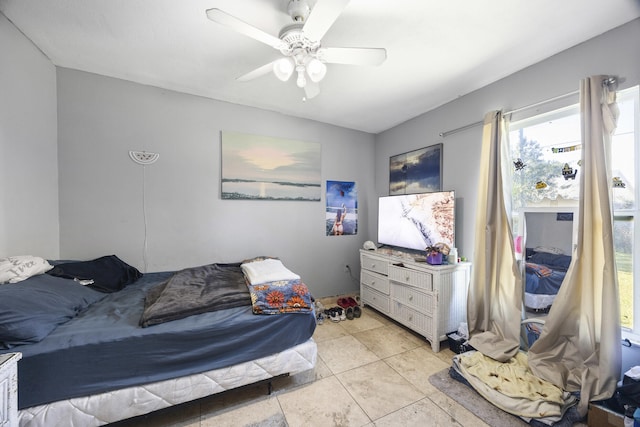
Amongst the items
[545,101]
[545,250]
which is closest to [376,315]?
[545,250]

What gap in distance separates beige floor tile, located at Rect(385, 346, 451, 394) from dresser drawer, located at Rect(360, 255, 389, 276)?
2.77ft

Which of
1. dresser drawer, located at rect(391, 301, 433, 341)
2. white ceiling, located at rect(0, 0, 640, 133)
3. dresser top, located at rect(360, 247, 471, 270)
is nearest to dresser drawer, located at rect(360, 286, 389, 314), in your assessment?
dresser drawer, located at rect(391, 301, 433, 341)

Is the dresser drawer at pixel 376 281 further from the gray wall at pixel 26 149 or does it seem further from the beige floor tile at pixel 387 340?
the gray wall at pixel 26 149

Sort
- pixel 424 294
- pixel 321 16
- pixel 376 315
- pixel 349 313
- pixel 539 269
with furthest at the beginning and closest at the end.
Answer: pixel 376 315
pixel 349 313
pixel 424 294
pixel 539 269
pixel 321 16

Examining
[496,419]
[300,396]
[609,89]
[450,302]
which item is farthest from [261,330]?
[609,89]

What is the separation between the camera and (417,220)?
107 inches

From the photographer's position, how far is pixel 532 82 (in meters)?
1.95

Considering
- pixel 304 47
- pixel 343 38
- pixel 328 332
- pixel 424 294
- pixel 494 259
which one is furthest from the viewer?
pixel 328 332

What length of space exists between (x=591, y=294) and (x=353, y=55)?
83.6 inches

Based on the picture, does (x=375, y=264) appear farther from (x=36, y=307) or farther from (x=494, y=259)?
(x=36, y=307)

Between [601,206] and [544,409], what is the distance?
50.4 inches

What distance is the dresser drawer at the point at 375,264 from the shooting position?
2.80m

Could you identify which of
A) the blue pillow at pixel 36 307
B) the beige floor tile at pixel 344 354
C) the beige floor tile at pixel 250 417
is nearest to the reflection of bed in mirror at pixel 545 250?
the beige floor tile at pixel 344 354

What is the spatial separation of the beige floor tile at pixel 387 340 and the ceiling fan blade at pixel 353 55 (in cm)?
233
